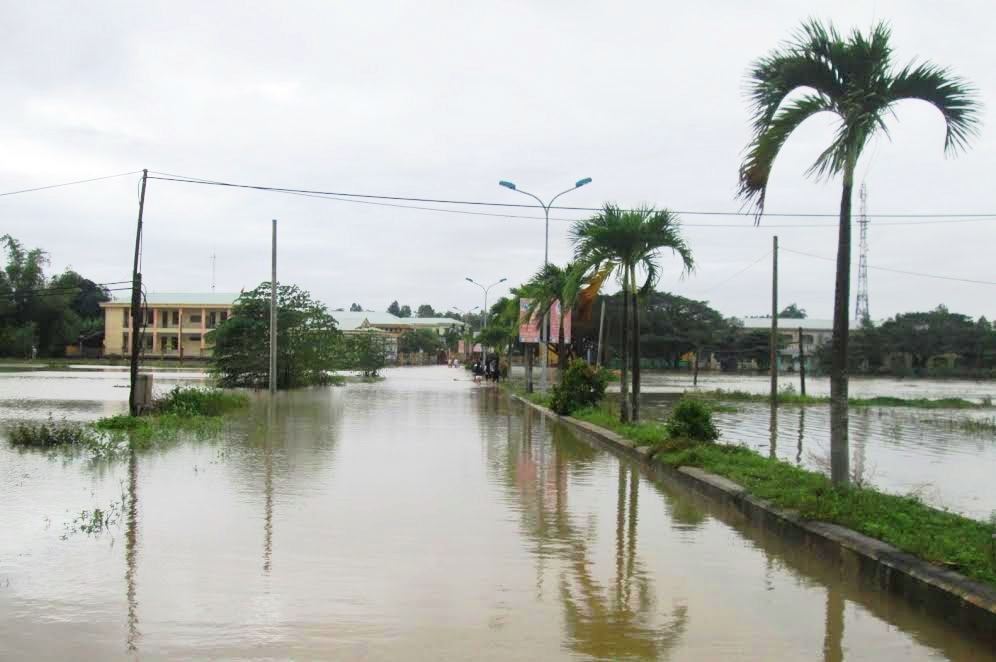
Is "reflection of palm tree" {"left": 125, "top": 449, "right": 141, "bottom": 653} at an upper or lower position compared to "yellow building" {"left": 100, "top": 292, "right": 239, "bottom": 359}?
lower

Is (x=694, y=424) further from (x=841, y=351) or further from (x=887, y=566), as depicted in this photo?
(x=887, y=566)

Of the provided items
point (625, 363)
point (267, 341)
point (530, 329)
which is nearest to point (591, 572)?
point (625, 363)

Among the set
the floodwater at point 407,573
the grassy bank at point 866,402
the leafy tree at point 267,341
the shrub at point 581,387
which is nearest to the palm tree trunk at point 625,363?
the shrub at point 581,387

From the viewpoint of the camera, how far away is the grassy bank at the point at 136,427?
1548cm

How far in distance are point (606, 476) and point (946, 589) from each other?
7612mm

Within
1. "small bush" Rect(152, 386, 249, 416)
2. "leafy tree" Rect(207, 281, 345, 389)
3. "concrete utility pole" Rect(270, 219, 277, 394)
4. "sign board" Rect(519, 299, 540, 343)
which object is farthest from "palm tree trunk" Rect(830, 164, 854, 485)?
"leafy tree" Rect(207, 281, 345, 389)

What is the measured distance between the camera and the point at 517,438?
19.4 metres

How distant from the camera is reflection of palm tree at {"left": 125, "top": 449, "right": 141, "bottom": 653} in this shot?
18.2 feet

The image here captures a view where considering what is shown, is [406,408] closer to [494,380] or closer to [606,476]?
[606,476]

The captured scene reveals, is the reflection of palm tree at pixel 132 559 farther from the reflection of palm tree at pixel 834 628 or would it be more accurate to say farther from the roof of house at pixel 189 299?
the roof of house at pixel 189 299

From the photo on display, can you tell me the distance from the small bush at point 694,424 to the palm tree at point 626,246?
316 cm

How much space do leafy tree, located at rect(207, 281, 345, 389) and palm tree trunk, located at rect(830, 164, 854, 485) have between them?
34.2 meters

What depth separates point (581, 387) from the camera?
24375 mm

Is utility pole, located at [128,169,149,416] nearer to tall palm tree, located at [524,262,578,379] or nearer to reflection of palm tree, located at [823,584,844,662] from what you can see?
tall palm tree, located at [524,262,578,379]
